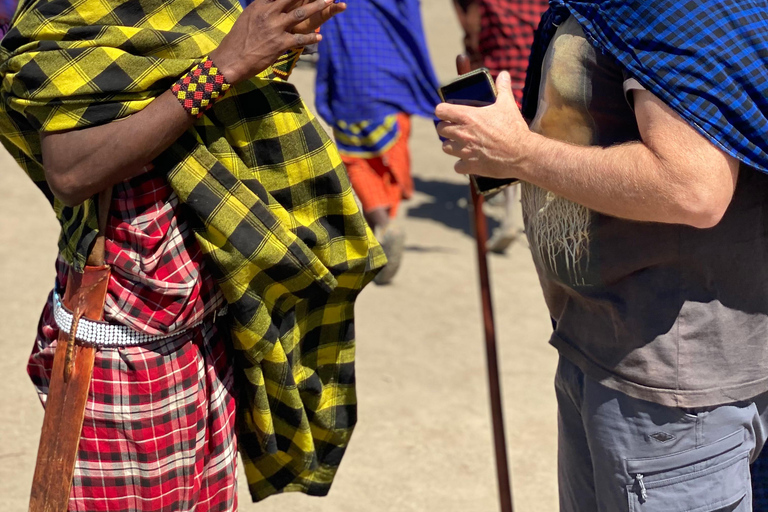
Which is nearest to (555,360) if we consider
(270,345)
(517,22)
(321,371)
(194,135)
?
(517,22)

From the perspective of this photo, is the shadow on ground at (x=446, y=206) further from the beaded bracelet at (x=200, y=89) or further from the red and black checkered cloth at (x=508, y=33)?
the beaded bracelet at (x=200, y=89)

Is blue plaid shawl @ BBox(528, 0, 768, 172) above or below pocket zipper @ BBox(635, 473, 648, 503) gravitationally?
above

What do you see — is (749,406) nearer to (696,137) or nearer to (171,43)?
(696,137)

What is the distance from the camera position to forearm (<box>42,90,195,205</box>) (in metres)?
1.62

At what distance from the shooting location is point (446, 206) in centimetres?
661

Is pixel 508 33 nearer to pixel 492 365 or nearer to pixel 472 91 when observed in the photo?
pixel 492 365

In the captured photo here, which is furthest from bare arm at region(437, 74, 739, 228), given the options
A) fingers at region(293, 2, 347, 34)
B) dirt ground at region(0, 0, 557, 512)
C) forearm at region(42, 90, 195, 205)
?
dirt ground at region(0, 0, 557, 512)

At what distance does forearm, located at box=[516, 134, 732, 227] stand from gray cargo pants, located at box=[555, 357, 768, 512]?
38 centimetres

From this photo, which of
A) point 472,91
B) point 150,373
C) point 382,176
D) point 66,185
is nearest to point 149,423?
point 150,373

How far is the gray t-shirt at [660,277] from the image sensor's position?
5.37 feet

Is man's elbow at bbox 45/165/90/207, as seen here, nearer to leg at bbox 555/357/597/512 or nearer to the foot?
leg at bbox 555/357/597/512

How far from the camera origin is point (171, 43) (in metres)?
1.67

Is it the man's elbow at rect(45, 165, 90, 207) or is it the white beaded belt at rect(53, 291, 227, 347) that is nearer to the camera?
the man's elbow at rect(45, 165, 90, 207)

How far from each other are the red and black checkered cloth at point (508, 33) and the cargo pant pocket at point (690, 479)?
343 cm
